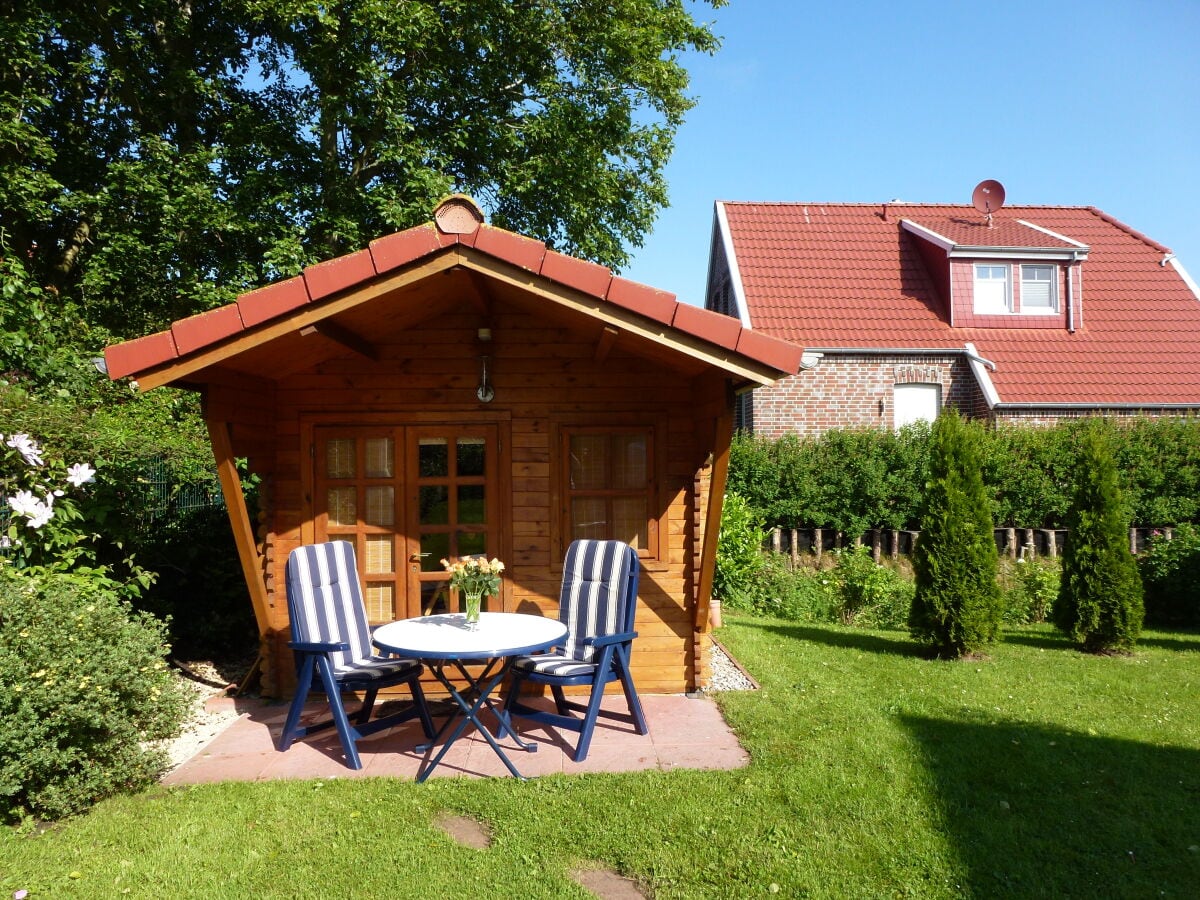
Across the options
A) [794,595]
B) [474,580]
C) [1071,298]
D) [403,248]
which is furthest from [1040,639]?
[1071,298]

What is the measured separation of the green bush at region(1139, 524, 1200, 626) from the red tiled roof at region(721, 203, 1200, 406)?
3.53m

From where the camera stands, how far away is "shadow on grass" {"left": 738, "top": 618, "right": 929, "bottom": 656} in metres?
7.28

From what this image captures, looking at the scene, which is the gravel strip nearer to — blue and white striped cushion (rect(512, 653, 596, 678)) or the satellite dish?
blue and white striped cushion (rect(512, 653, 596, 678))

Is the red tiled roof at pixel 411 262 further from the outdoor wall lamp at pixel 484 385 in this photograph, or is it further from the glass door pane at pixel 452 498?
the glass door pane at pixel 452 498

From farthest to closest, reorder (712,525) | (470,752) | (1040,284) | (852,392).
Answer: (1040,284) → (852,392) → (712,525) → (470,752)

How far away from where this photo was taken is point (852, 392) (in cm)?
1320

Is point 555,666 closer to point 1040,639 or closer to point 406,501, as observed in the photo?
point 406,501

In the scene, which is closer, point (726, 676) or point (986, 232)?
point (726, 676)

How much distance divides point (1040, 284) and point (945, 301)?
6.25 feet

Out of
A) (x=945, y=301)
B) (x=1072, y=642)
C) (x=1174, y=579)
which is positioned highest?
(x=945, y=301)

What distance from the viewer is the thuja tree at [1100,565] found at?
710 centimetres

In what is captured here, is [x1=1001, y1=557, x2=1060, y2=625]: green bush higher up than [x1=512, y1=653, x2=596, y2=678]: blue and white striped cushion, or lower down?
lower down

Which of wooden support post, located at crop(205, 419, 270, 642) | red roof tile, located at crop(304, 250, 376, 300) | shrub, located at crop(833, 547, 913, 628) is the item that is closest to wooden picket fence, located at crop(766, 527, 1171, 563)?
shrub, located at crop(833, 547, 913, 628)

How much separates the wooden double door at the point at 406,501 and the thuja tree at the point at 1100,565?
5.76 meters
